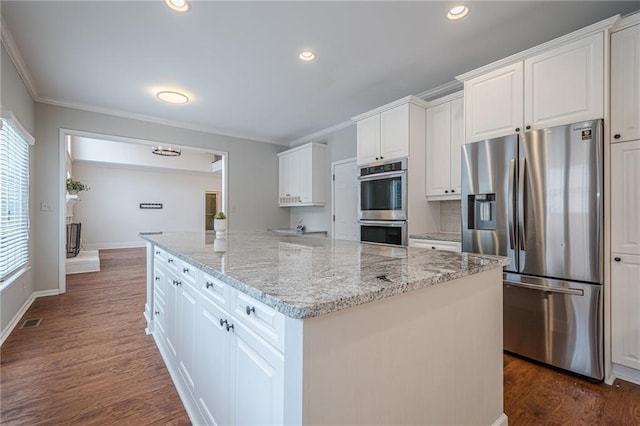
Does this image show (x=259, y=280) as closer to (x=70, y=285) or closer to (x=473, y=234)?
(x=473, y=234)

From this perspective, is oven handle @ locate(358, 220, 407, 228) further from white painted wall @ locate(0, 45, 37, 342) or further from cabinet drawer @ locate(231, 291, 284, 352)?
white painted wall @ locate(0, 45, 37, 342)

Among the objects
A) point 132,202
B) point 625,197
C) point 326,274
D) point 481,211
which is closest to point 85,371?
point 326,274

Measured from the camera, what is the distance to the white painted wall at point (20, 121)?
2.53 meters

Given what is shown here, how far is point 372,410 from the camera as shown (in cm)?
92

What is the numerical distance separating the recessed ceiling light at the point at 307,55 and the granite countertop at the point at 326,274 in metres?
1.95

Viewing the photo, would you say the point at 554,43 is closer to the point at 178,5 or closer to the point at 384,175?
the point at 384,175

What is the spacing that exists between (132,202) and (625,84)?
34.9 ft

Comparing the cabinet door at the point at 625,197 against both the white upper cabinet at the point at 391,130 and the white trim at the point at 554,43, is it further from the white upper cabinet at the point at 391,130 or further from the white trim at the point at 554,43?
the white upper cabinet at the point at 391,130

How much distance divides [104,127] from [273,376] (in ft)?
15.4

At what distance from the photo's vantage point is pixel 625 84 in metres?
1.88

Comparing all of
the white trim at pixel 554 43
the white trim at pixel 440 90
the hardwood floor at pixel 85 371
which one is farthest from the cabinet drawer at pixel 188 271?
the white trim at pixel 440 90

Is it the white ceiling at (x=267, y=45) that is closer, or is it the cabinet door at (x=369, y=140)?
the white ceiling at (x=267, y=45)

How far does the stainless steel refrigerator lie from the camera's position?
1.91 metres

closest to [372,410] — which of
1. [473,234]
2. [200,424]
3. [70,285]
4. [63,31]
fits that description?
[200,424]
